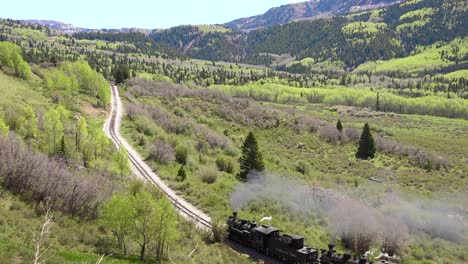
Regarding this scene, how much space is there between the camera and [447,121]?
13850 cm

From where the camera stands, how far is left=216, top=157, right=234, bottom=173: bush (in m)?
52.0

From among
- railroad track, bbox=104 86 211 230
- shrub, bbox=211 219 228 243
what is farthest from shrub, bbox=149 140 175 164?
shrub, bbox=211 219 228 243

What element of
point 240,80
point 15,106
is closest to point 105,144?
point 15,106

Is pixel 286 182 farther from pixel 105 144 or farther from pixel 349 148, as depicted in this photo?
pixel 349 148

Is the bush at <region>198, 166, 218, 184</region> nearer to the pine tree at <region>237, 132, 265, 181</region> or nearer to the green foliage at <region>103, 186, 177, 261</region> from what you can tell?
the pine tree at <region>237, 132, 265, 181</region>

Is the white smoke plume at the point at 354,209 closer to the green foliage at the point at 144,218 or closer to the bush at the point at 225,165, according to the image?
the bush at the point at 225,165

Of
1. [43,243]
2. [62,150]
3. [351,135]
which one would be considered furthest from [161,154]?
[351,135]

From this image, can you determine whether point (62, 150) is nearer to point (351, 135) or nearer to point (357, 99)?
point (351, 135)

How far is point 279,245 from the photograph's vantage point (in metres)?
30.6

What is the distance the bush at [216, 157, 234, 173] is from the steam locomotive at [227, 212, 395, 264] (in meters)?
17.0

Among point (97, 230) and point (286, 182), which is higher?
point (97, 230)

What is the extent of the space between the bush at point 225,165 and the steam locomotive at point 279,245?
55.6 feet

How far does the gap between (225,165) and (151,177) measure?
10.7 meters

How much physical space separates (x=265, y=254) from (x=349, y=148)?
50.8 m
